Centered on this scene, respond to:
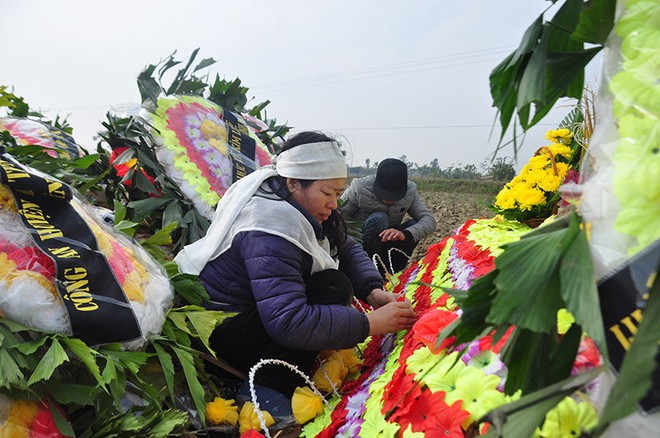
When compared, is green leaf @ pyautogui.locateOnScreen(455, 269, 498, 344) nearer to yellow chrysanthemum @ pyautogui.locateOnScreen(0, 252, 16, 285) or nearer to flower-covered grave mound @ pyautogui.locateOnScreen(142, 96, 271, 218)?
yellow chrysanthemum @ pyautogui.locateOnScreen(0, 252, 16, 285)

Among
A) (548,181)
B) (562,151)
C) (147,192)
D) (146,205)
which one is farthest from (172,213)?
(562,151)

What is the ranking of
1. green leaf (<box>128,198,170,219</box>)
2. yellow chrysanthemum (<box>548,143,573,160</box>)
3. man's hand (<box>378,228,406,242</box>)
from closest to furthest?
1. yellow chrysanthemum (<box>548,143,573,160</box>)
2. green leaf (<box>128,198,170,219</box>)
3. man's hand (<box>378,228,406,242</box>)

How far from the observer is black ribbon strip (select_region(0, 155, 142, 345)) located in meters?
1.39

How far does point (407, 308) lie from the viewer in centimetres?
185

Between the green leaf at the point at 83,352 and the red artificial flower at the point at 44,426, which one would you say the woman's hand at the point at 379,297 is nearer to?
the green leaf at the point at 83,352

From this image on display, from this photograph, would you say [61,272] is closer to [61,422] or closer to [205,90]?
[61,422]

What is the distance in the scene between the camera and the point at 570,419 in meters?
0.77

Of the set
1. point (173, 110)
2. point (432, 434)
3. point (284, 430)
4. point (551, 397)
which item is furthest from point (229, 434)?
point (173, 110)

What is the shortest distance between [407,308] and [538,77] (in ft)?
4.19

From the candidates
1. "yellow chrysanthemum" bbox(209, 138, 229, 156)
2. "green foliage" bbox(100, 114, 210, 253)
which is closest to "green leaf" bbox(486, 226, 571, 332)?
"green foliage" bbox(100, 114, 210, 253)

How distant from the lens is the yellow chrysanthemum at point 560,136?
2.64 meters

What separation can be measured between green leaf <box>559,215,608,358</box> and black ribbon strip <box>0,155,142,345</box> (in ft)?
4.07

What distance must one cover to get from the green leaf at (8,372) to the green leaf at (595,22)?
1307 mm

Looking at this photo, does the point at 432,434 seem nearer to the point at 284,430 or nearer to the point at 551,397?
the point at 551,397
